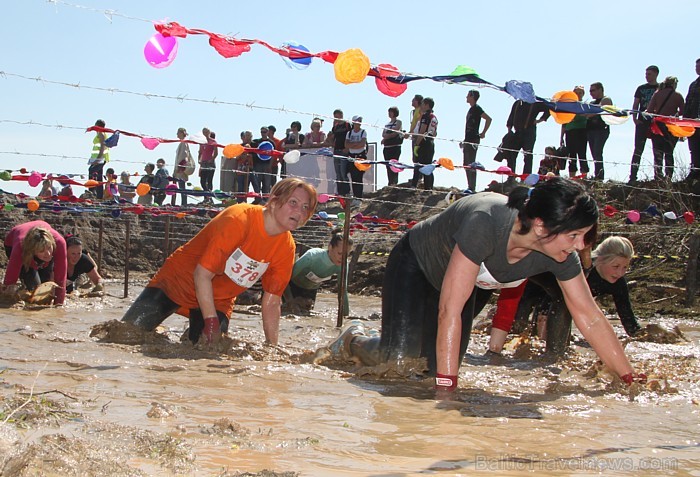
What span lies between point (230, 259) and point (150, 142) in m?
3.49

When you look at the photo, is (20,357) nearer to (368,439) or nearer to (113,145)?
(368,439)

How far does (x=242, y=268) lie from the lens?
5.83m

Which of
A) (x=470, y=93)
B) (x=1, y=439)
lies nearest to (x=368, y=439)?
(x=1, y=439)

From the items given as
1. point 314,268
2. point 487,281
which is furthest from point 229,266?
point 314,268

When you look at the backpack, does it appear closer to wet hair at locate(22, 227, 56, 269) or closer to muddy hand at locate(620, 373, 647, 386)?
wet hair at locate(22, 227, 56, 269)

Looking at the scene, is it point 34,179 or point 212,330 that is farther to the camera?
point 34,179

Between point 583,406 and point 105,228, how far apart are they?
17727 millimetres

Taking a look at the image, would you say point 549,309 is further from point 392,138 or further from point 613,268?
point 392,138

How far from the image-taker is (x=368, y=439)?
3238 mm

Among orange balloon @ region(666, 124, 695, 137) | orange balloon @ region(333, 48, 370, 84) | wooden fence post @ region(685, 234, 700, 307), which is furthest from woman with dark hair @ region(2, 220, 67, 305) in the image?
wooden fence post @ region(685, 234, 700, 307)

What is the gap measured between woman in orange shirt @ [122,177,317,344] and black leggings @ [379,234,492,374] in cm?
111

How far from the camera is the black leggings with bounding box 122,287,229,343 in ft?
20.2

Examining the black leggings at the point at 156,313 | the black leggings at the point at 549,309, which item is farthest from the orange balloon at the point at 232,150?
the black leggings at the point at 549,309

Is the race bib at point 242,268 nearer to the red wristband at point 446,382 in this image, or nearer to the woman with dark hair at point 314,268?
the red wristband at point 446,382
